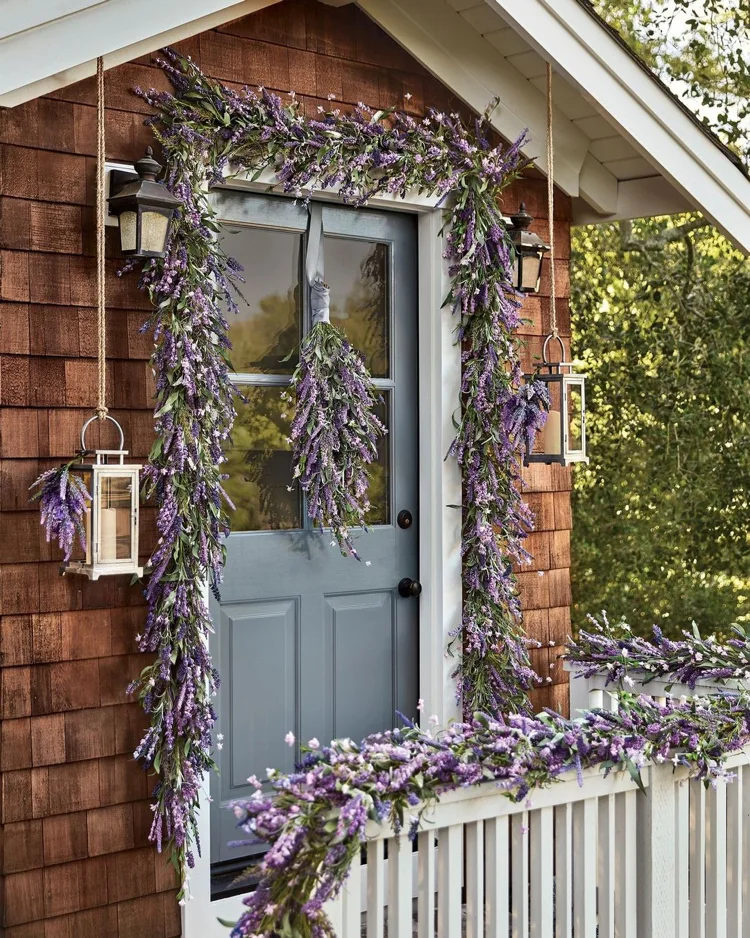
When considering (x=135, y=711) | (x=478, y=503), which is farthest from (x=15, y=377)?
(x=478, y=503)

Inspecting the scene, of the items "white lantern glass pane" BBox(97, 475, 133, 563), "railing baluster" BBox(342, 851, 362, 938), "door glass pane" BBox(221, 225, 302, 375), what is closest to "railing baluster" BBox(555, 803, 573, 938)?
A: "railing baluster" BBox(342, 851, 362, 938)

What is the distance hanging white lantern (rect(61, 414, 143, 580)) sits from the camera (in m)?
2.69

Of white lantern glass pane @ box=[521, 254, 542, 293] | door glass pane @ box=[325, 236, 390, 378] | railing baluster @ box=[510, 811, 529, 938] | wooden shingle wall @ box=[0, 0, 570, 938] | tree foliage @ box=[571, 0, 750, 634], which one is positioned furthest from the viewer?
tree foliage @ box=[571, 0, 750, 634]

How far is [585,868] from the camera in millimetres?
2127

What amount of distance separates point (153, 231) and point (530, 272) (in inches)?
57.8

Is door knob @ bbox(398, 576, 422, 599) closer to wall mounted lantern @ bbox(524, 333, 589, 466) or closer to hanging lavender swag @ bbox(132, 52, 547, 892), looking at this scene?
hanging lavender swag @ bbox(132, 52, 547, 892)

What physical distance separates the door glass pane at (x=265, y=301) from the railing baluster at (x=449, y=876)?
1757 mm

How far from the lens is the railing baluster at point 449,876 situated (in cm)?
196

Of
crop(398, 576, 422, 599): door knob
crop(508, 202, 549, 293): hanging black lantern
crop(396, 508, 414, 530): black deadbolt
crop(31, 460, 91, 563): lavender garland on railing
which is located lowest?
crop(398, 576, 422, 599): door knob

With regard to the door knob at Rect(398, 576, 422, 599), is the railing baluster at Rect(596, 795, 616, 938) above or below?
below

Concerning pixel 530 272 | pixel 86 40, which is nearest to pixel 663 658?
pixel 530 272

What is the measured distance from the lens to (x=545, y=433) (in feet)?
12.1

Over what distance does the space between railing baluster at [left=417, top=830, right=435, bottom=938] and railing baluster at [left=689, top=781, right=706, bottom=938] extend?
0.68 meters

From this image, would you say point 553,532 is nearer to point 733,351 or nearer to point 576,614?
point 733,351
